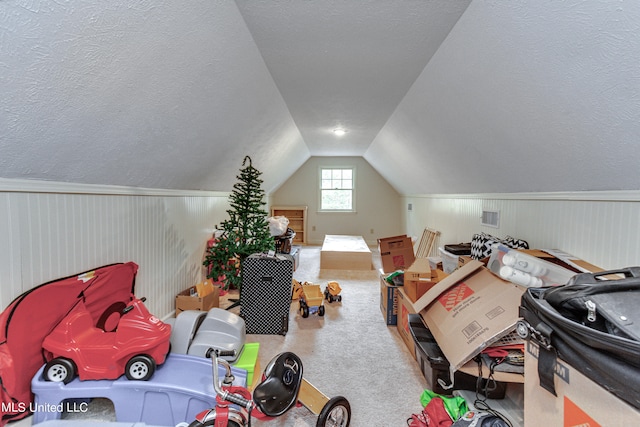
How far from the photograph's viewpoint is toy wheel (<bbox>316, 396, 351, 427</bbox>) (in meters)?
1.37

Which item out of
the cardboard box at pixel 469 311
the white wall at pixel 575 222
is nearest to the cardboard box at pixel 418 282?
the cardboard box at pixel 469 311

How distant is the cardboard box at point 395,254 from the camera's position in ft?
15.4

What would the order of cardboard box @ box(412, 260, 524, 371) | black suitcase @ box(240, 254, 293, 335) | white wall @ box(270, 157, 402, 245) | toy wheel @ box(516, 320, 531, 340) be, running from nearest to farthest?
1. toy wheel @ box(516, 320, 531, 340)
2. cardboard box @ box(412, 260, 524, 371)
3. black suitcase @ box(240, 254, 293, 335)
4. white wall @ box(270, 157, 402, 245)

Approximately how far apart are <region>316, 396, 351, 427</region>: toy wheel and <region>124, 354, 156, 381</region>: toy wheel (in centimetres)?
87

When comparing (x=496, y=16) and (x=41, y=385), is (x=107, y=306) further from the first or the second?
(x=496, y=16)

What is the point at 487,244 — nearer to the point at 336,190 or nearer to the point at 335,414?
the point at 335,414

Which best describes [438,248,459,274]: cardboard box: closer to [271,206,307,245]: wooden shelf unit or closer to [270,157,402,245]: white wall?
[270,157,402,245]: white wall

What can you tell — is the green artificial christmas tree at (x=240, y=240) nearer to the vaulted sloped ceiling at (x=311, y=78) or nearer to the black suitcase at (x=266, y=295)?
the black suitcase at (x=266, y=295)

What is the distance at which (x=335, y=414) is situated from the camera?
1476 millimetres

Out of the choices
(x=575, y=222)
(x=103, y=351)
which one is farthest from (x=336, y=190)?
(x=103, y=351)

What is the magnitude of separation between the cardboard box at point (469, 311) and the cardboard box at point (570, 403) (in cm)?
67

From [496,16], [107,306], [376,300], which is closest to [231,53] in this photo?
[496,16]

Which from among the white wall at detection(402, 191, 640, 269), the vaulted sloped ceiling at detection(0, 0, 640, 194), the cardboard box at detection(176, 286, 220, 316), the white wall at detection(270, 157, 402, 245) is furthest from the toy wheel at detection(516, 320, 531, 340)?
the white wall at detection(270, 157, 402, 245)

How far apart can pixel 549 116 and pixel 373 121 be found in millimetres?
2496
